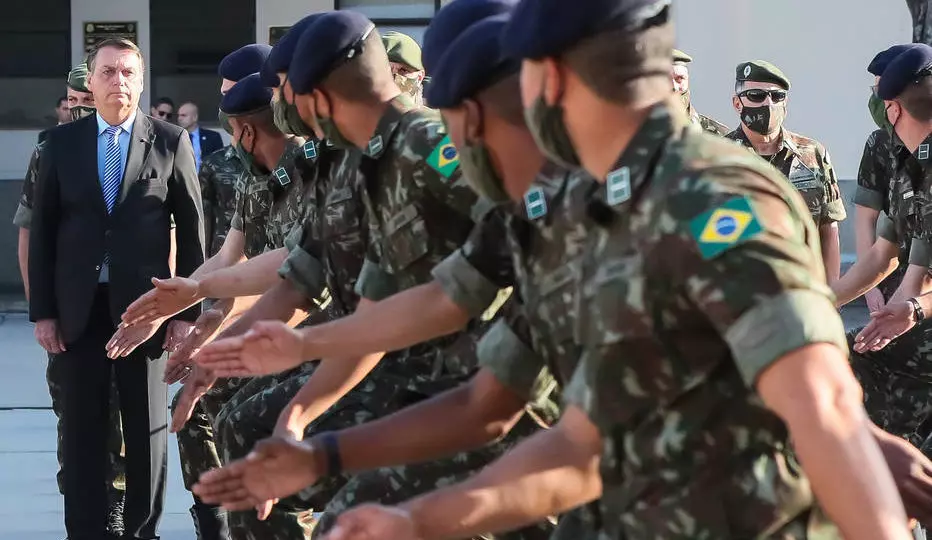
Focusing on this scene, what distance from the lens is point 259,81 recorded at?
577cm

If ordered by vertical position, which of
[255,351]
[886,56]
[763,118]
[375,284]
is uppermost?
[886,56]

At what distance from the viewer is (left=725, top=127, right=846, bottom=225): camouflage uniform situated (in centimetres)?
709

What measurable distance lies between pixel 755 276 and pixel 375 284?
6.27 feet

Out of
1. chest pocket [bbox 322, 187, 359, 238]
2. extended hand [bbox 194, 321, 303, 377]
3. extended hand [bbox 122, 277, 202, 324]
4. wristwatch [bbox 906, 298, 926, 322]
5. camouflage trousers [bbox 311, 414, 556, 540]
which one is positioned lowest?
camouflage trousers [bbox 311, 414, 556, 540]

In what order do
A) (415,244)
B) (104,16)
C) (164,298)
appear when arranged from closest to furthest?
(415,244) < (164,298) < (104,16)

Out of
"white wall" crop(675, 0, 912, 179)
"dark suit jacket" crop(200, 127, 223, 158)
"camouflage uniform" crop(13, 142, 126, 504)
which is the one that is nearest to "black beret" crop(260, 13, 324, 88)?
"camouflage uniform" crop(13, 142, 126, 504)

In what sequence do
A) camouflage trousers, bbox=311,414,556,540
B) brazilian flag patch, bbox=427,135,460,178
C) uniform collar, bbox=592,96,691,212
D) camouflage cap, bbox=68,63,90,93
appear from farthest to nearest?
camouflage cap, bbox=68,63,90,93 → brazilian flag patch, bbox=427,135,460,178 → camouflage trousers, bbox=311,414,556,540 → uniform collar, bbox=592,96,691,212

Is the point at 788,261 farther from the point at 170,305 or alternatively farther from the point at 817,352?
the point at 170,305

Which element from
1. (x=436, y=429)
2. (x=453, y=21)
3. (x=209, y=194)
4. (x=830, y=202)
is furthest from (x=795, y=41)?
(x=436, y=429)

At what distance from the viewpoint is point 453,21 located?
11.7 feet

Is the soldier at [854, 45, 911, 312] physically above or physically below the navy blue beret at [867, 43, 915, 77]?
below

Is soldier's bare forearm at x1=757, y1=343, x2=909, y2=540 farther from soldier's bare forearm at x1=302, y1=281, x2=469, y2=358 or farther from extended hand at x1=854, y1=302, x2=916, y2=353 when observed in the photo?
extended hand at x1=854, y1=302, x2=916, y2=353

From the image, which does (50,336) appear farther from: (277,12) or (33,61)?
(33,61)

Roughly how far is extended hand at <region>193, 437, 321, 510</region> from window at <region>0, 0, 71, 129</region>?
14.7 m
